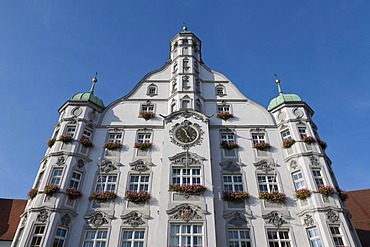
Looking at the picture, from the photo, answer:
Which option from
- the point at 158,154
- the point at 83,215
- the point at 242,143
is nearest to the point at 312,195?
the point at 242,143

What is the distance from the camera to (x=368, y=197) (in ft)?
81.9

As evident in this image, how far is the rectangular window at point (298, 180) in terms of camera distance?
1903cm

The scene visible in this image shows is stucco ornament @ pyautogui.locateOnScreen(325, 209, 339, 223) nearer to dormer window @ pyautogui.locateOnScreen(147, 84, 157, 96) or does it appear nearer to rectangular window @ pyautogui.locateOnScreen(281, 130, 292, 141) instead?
rectangular window @ pyautogui.locateOnScreen(281, 130, 292, 141)

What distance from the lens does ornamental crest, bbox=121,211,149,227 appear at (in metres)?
17.4

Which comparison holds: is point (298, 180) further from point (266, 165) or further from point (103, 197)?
point (103, 197)

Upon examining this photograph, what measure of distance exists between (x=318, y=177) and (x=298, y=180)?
1299mm

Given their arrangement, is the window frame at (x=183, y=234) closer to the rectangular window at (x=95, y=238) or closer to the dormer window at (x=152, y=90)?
the rectangular window at (x=95, y=238)

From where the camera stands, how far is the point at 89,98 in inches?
936

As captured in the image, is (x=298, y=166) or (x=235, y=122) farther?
(x=235, y=122)

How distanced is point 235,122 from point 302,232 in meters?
9.64

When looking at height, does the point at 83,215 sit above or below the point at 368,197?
below

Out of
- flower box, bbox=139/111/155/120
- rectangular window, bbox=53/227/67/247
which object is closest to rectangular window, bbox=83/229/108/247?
rectangular window, bbox=53/227/67/247

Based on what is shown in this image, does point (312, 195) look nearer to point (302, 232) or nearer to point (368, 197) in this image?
point (302, 232)

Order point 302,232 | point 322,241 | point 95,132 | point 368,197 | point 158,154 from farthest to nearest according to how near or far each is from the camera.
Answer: point 368,197 → point 95,132 → point 158,154 → point 302,232 → point 322,241
